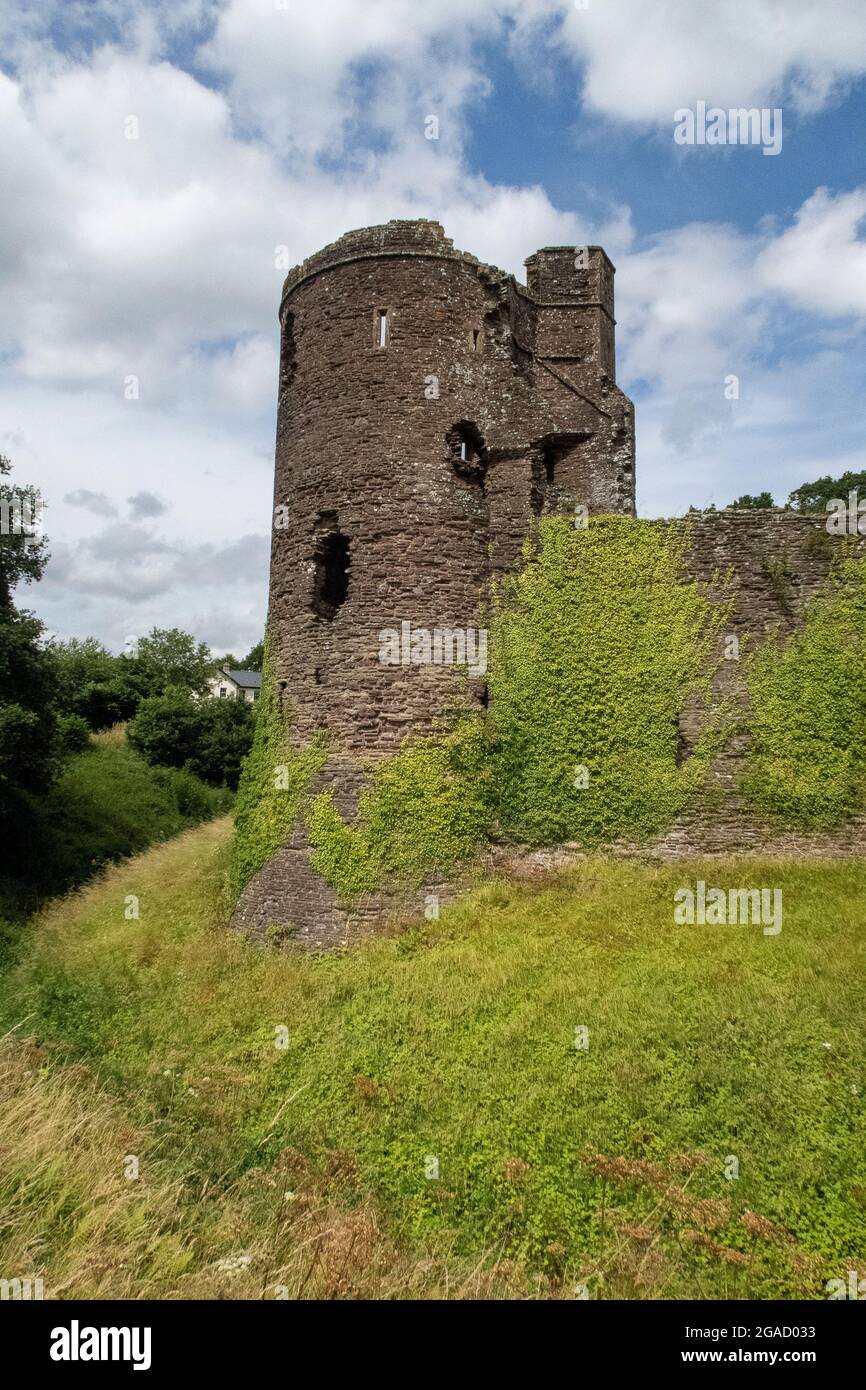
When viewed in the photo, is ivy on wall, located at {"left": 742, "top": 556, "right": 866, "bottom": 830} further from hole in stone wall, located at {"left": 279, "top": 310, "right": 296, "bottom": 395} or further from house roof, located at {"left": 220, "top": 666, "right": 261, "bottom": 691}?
house roof, located at {"left": 220, "top": 666, "right": 261, "bottom": 691}

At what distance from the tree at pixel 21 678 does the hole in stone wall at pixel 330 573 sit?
684cm

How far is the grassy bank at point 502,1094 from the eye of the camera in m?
6.07

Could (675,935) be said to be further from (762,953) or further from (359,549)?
(359,549)

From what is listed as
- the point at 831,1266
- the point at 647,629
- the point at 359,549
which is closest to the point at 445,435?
the point at 359,549

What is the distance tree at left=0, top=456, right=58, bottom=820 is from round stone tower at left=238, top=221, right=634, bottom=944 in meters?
6.02

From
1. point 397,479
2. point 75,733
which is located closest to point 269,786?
point 397,479

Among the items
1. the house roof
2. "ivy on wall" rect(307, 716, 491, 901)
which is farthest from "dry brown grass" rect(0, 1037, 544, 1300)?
the house roof

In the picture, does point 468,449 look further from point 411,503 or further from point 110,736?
point 110,736

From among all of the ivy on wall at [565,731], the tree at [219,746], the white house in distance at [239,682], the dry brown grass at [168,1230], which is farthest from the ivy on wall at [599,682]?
the white house in distance at [239,682]

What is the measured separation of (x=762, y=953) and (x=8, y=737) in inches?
528

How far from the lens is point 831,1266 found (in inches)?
230

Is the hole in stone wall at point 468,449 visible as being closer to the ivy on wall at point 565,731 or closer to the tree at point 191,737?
the ivy on wall at point 565,731

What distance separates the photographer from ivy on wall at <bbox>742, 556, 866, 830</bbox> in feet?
38.4

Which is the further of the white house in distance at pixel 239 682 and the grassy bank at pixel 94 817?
the white house in distance at pixel 239 682
